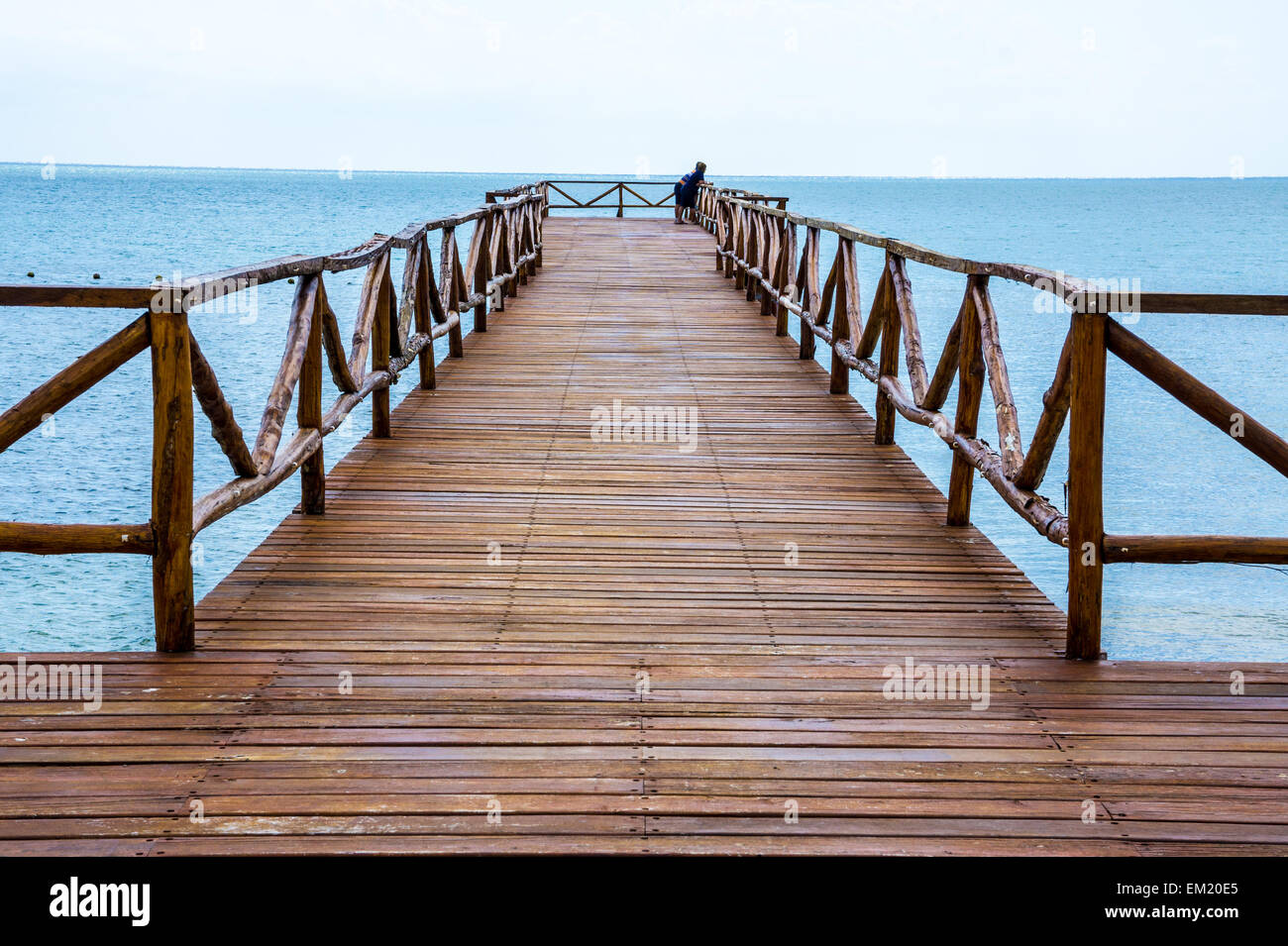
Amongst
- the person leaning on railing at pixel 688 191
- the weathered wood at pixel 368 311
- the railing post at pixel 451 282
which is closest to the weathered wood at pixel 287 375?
the weathered wood at pixel 368 311

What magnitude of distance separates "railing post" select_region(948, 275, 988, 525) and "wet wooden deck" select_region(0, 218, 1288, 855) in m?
0.18

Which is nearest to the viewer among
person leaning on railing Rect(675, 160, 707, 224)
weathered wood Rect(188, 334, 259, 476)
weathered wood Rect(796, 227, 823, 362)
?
weathered wood Rect(188, 334, 259, 476)

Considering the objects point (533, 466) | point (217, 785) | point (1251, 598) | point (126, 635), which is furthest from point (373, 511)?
point (1251, 598)

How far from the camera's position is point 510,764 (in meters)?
3.29

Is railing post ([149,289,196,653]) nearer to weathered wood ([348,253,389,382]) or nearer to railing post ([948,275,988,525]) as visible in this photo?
weathered wood ([348,253,389,382])

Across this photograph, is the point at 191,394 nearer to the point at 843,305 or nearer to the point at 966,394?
the point at 966,394

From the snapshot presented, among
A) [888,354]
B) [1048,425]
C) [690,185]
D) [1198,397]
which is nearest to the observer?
[1198,397]

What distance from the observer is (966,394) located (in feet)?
18.2

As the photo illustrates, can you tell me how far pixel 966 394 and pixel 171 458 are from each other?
10.9 ft

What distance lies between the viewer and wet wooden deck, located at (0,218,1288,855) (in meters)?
3.01

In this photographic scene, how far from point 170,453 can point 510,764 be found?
4.86 ft

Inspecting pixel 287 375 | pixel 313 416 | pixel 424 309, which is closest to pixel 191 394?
pixel 287 375

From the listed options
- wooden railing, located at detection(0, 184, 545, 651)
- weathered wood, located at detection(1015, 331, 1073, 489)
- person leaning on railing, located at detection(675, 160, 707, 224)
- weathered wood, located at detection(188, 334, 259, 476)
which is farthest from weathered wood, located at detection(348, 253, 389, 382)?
person leaning on railing, located at detection(675, 160, 707, 224)

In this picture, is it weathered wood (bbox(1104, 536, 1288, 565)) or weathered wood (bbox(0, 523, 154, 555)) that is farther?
weathered wood (bbox(1104, 536, 1288, 565))
